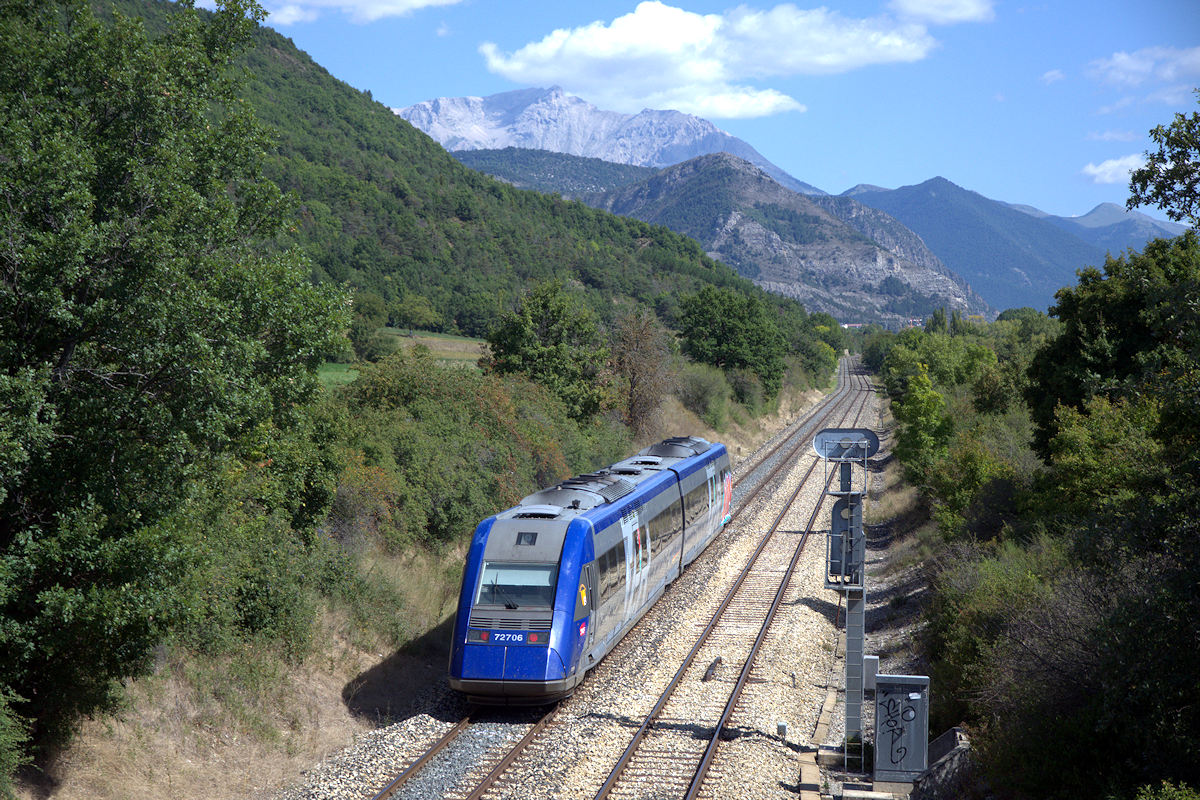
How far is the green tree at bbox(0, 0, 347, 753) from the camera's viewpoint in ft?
30.4

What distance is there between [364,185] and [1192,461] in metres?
112

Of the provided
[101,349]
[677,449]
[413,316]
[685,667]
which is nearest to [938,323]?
[413,316]

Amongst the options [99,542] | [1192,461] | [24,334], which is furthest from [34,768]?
[1192,461]

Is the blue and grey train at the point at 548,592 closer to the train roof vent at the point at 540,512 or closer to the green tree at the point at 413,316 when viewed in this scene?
the train roof vent at the point at 540,512

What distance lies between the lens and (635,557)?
1730cm

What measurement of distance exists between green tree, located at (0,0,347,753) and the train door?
7.65 metres

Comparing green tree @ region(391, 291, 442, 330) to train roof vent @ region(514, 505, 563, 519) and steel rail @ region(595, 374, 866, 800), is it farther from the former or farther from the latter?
train roof vent @ region(514, 505, 563, 519)

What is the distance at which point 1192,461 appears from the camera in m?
8.45

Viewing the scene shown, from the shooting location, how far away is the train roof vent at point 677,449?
79.6 ft

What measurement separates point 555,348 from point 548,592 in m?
22.9

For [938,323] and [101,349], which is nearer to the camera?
[101,349]

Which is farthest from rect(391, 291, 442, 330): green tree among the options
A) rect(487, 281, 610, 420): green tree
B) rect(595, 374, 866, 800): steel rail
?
rect(595, 374, 866, 800): steel rail

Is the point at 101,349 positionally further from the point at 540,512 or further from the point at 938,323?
the point at 938,323

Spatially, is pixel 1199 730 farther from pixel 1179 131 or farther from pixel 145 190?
pixel 145 190
